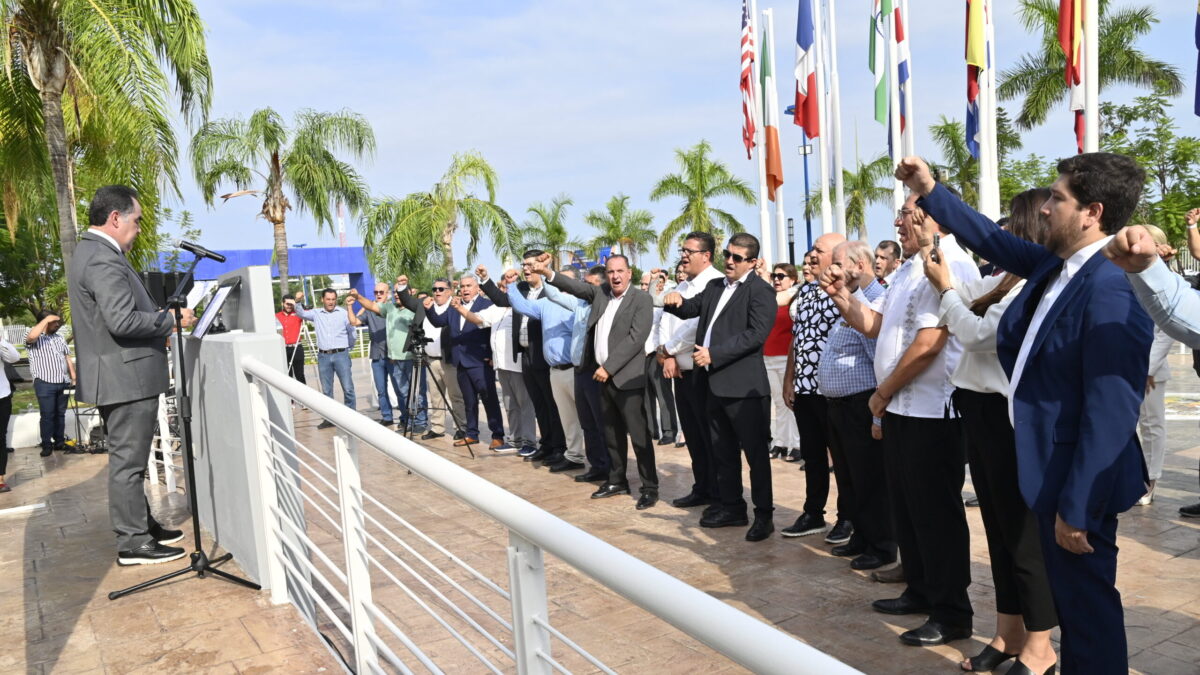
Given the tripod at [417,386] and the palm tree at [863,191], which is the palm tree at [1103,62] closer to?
the palm tree at [863,191]

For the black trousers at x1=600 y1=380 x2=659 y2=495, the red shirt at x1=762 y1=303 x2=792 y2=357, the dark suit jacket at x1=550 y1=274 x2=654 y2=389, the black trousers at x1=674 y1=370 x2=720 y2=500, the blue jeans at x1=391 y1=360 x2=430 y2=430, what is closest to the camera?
the black trousers at x1=674 y1=370 x2=720 y2=500

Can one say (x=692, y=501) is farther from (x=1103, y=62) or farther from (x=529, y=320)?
(x=1103, y=62)

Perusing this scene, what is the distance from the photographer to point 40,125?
12648 mm

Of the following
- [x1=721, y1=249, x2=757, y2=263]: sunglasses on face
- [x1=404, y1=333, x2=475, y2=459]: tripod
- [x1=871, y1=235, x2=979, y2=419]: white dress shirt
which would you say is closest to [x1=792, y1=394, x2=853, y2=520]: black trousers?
[x1=721, y1=249, x2=757, y2=263]: sunglasses on face

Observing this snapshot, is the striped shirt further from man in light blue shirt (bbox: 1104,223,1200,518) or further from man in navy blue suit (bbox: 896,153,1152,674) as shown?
man in light blue shirt (bbox: 1104,223,1200,518)

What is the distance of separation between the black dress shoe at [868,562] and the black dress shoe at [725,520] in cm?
118

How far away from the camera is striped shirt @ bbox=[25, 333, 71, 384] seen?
11102 millimetres

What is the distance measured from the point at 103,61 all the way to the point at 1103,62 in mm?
24304

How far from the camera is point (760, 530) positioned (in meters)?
5.90

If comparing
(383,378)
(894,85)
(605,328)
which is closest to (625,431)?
(605,328)

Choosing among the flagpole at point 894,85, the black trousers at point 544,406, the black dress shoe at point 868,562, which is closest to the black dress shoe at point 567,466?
the black trousers at point 544,406

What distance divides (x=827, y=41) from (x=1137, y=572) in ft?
57.0

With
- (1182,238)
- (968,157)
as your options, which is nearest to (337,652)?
(1182,238)

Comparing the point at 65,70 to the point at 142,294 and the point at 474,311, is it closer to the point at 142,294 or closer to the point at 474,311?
the point at 474,311
